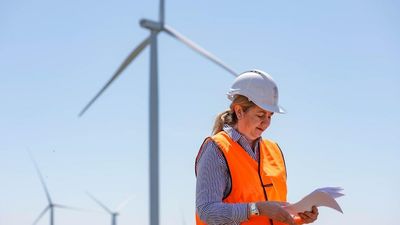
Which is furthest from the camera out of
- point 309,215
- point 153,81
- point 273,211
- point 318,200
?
point 153,81

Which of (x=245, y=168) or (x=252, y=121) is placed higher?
(x=252, y=121)

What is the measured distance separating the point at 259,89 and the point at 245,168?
676 mm

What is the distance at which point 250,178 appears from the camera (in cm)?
517

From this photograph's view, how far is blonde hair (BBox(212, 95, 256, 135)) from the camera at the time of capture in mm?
5449

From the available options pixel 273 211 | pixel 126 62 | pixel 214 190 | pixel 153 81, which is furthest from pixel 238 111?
pixel 126 62

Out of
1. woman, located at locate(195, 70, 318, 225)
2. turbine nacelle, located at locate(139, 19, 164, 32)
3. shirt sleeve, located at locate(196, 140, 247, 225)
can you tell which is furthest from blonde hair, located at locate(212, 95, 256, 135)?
turbine nacelle, located at locate(139, 19, 164, 32)

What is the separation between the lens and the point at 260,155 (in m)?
5.50

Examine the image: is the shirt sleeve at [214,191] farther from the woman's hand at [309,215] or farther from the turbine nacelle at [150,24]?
the turbine nacelle at [150,24]

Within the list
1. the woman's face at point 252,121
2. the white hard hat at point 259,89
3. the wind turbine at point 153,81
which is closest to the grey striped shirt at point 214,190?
the woman's face at point 252,121

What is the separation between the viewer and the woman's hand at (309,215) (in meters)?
5.25

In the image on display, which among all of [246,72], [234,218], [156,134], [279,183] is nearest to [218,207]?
[234,218]

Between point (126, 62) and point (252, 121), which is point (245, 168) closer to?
point (252, 121)

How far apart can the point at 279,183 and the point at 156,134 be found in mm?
5607

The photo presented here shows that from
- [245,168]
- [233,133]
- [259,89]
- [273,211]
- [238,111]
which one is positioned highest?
[259,89]
